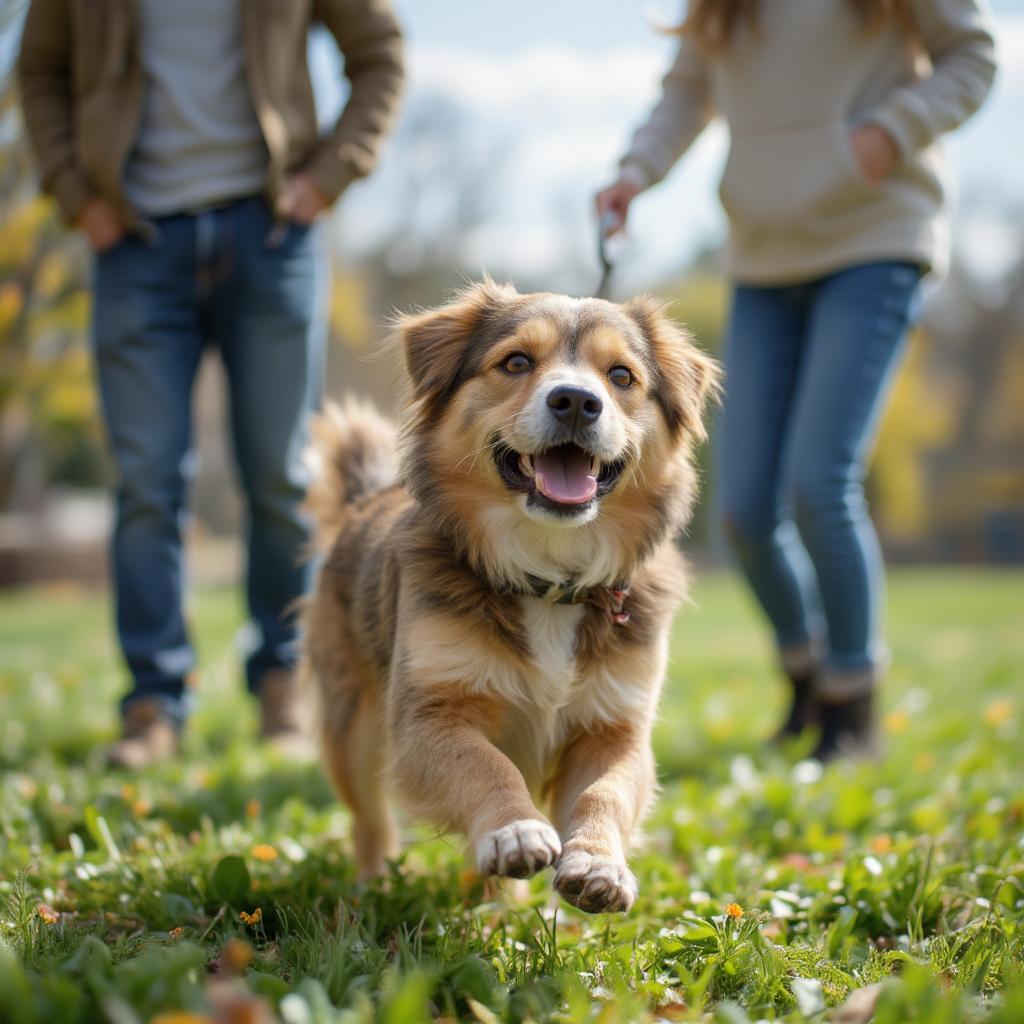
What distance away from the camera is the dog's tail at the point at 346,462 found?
3.80m

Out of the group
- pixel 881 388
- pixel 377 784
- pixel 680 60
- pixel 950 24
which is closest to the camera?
pixel 377 784

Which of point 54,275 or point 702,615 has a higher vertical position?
point 54,275

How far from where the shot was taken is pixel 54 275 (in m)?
8.04

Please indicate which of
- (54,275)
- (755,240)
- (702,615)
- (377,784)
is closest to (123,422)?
(377,784)

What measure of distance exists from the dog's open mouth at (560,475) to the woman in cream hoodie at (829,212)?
3.89 feet

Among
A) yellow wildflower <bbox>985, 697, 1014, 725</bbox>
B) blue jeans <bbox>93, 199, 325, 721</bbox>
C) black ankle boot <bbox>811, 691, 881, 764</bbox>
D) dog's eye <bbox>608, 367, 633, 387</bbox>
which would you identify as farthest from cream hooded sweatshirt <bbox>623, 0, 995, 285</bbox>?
yellow wildflower <bbox>985, 697, 1014, 725</bbox>

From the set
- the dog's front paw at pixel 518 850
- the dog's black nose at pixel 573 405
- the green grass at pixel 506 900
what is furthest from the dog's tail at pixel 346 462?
the dog's front paw at pixel 518 850

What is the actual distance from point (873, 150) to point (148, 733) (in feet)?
10.8

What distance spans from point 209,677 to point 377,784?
3.56m

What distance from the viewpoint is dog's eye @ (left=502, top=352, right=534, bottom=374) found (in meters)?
2.90

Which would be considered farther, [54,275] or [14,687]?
[54,275]

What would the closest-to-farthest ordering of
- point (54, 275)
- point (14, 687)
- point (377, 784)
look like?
point (377, 784) → point (14, 687) → point (54, 275)

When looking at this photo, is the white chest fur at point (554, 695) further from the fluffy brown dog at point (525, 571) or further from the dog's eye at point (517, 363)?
the dog's eye at point (517, 363)

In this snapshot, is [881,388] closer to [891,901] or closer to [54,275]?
[891,901]
